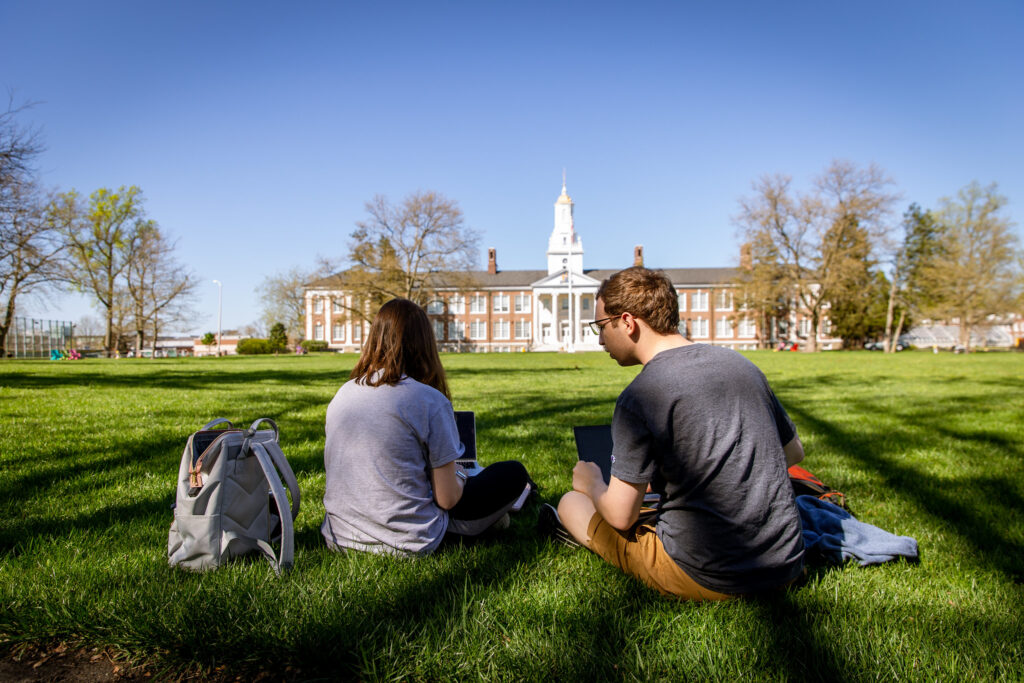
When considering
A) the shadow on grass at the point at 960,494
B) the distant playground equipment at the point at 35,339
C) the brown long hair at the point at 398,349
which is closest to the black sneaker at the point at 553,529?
the brown long hair at the point at 398,349

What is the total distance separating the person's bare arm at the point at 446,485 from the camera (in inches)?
106

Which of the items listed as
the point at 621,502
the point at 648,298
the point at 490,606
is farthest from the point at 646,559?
the point at 648,298

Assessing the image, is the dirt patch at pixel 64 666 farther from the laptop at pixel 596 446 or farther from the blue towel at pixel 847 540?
the blue towel at pixel 847 540

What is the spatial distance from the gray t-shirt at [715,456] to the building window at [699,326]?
7723 cm

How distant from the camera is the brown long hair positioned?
8.84ft

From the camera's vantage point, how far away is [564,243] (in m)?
77.8

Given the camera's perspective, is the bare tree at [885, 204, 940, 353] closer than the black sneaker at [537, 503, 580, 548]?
No

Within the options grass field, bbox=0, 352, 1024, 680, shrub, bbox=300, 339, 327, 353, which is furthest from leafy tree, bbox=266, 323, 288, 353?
grass field, bbox=0, 352, 1024, 680

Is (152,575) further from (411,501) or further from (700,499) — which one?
(700,499)

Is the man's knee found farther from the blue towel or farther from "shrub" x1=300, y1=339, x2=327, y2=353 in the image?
"shrub" x1=300, y1=339, x2=327, y2=353

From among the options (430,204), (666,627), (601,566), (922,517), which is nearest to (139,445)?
(601,566)

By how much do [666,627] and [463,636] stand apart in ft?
2.36

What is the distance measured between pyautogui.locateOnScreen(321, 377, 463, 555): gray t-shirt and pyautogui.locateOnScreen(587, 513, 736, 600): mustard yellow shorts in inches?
29.9

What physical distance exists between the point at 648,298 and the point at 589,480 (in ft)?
2.75
